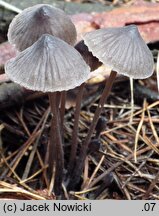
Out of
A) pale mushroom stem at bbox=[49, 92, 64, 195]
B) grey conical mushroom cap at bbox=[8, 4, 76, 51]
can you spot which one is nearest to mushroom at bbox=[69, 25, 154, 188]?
grey conical mushroom cap at bbox=[8, 4, 76, 51]

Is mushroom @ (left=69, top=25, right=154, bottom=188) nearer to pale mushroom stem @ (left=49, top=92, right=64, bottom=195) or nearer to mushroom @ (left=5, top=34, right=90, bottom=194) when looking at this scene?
mushroom @ (left=5, top=34, right=90, bottom=194)

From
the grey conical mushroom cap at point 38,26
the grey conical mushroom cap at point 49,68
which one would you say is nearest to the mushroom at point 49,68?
the grey conical mushroom cap at point 49,68

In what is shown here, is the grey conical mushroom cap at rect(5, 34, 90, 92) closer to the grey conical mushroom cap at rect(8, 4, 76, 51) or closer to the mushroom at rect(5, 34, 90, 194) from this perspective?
the mushroom at rect(5, 34, 90, 194)

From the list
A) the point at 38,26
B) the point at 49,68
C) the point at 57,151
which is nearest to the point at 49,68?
the point at 49,68

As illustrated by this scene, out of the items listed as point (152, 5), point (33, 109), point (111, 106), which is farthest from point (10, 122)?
point (152, 5)

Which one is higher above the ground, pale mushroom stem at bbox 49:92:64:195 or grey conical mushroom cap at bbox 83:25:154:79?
grey conical mushroom cap at bbox 83:25:154:79

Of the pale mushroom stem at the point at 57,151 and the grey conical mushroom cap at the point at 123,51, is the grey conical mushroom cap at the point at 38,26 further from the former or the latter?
the pale mushroom stem at the point at 57,151

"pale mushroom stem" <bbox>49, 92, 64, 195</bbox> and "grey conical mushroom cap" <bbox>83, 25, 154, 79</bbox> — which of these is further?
"pale mushroom stem" <bbox>49, 92, 64, 195</bbox>

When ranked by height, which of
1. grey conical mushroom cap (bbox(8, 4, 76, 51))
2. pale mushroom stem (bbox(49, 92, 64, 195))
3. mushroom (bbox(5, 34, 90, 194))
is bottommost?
pale mushroom stem (bbox(49, 92, 64, 195))

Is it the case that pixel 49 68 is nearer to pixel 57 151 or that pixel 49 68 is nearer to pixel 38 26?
pixel 38 26
